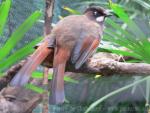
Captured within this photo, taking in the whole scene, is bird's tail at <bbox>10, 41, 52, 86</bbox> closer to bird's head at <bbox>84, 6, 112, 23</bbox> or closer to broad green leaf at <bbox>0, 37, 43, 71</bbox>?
broad green leaf at <bbox>0, 37, 43, 71</bbox>

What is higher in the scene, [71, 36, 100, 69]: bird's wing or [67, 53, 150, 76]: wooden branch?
[71, 36, 100, 69]: bird's wing

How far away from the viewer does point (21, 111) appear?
1.43 m

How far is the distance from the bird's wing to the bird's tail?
0.24ft

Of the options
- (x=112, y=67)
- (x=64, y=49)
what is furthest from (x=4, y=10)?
(x=112, y=67)

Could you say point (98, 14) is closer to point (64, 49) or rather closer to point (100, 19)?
point (100, 19)

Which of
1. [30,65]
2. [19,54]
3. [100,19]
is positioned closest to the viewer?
[30,65]

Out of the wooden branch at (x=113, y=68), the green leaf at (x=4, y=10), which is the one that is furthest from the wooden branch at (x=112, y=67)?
the green leaf at (x=4, y=10)

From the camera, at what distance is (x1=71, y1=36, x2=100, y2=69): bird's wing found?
40.8 inches

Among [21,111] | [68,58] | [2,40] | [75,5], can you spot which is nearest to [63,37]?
[68,58]

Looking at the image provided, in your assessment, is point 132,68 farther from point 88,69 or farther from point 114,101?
point 114,101

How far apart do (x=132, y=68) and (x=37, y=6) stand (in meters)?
1.04

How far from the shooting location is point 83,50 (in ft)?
3.51

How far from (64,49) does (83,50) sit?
5 centimetres

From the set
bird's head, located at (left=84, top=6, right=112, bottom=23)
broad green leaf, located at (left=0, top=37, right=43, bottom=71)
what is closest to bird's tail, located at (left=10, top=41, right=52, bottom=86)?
broad green leaf, located at (left=0, top=37, right=43, bottom=71)
